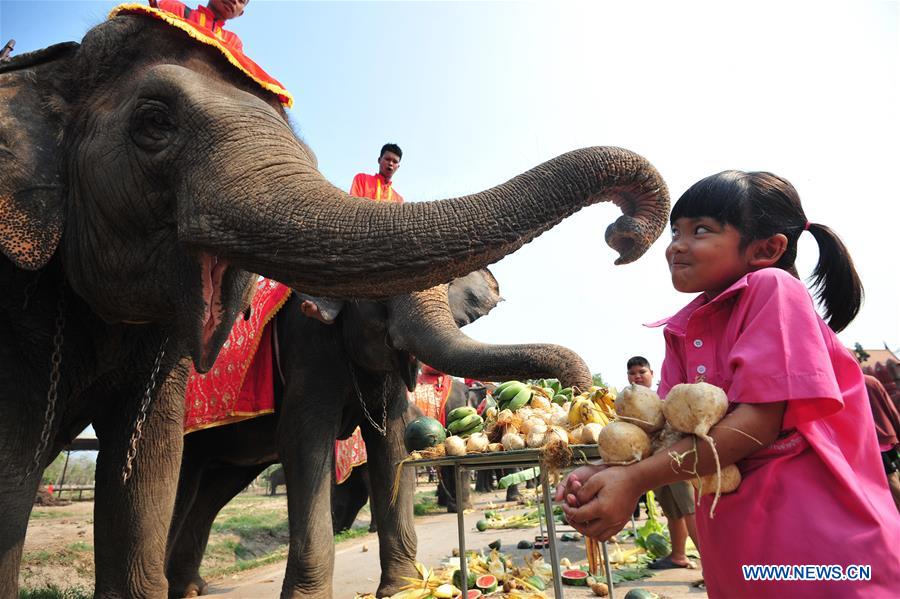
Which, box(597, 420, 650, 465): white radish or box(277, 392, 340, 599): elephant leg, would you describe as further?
box(277, 392, 340, 599): elephant leg

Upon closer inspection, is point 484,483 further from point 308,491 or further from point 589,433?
point 589,433

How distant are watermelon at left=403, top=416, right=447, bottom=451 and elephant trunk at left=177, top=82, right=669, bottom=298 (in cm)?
178

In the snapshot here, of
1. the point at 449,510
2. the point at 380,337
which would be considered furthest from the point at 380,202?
the point at 449,510

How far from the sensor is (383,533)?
5.02m

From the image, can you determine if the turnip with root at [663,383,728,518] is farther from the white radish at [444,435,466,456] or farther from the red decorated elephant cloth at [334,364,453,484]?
the red decorated elephant cloth at [334,364,453,484]

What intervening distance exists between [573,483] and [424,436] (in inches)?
100

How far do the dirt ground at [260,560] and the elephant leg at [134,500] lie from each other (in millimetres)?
2775

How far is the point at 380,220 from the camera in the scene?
225 cm

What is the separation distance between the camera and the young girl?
1.41 metres

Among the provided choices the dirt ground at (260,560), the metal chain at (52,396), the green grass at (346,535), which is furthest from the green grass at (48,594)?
the green grass at (346,535)

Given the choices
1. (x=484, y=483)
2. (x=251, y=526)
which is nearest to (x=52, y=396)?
(x=251, y=526)

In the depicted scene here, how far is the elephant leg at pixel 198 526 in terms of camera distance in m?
6.44

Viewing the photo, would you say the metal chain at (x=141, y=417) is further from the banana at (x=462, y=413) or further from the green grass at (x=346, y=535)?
the green grass at (x=346, y=535)

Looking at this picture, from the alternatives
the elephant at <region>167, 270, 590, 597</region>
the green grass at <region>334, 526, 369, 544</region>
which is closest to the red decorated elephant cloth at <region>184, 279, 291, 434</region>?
the elephant at <region>167, 270, 590, 597</region>
